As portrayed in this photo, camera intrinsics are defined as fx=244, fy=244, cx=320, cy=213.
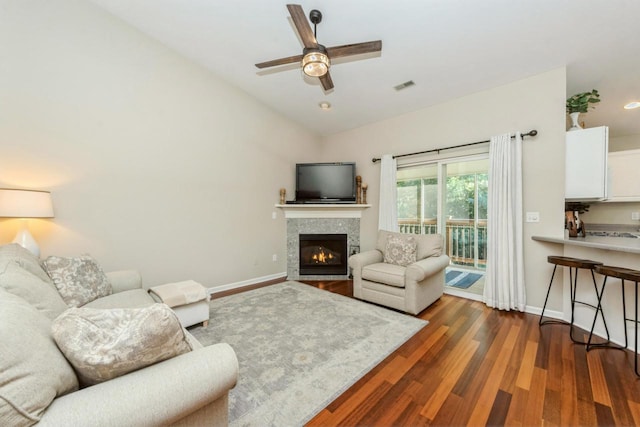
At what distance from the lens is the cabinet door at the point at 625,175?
138 inches

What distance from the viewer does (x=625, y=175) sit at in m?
3.59

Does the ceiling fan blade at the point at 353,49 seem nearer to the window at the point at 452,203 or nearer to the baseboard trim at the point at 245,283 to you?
the window at the point at 452,203

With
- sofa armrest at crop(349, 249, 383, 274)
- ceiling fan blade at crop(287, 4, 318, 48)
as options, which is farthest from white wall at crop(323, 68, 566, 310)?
ceiling fan blade at crop(287, 4, 318, 48)

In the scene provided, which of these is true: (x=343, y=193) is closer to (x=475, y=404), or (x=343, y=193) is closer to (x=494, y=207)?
(x=494, y=207)

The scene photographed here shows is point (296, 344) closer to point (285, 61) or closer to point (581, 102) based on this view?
point (285, 61)

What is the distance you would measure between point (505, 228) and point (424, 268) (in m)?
1.21

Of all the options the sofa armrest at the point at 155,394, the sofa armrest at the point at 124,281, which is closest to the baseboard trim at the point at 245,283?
the sofa armrest at the point at 124,281

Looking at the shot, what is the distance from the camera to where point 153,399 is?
0.82 m

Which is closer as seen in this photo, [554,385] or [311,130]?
[554,385]

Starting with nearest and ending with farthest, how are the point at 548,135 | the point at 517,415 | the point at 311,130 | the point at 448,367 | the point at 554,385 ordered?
the point at 517,415 → the point at 554,385 → the point at 448,367 → the point at 548,135 → the point at 311,130

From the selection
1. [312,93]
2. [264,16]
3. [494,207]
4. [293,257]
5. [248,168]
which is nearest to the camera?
[264,16]

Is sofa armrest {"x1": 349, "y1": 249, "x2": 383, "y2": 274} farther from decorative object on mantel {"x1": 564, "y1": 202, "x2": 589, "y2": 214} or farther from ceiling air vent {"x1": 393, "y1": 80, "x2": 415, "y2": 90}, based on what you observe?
decorative object on mantel {"x1": 564, "y1": 202, "x2": 589, "y2": 214}

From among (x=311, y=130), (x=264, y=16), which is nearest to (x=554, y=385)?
(x=264, y=16)

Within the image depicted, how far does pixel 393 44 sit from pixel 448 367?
3.07m
